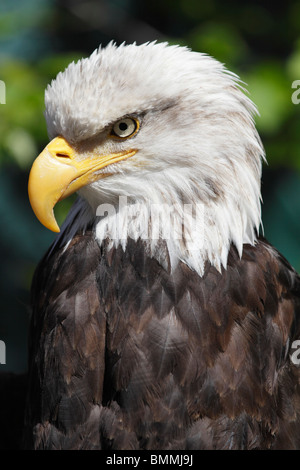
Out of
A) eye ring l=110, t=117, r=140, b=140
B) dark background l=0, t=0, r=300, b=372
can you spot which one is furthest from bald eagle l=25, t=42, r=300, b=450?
dark background l=0, t=0, r=300, b=372

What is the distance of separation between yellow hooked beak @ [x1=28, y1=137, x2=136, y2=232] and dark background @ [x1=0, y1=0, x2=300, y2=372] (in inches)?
55.1

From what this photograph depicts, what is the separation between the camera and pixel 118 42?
402 cm

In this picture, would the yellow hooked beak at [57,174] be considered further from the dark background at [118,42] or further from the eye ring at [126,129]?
the dark background at [118,42]

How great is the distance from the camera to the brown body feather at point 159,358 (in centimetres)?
194

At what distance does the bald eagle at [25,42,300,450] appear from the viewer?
6.32 ft

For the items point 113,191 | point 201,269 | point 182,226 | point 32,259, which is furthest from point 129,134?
point 32,259

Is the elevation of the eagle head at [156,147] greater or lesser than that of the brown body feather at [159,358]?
greater

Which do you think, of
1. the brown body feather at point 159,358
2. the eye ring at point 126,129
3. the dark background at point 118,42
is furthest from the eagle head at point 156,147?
the dark background at point 118,42

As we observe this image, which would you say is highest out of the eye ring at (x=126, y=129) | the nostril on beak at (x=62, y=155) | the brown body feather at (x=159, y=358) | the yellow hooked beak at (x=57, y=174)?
the eye ring at (x=126, y=129)

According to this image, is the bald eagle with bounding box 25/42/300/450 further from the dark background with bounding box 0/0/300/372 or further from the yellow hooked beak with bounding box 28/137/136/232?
the dark background with bounding box 0/0/300/372

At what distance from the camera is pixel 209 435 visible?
1.93 meters

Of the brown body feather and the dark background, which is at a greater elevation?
the dark background

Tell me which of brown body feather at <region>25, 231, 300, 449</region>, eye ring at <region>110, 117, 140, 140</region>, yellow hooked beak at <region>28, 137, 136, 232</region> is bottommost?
brown body feather at <region>25, 231, 300, 449</region>
